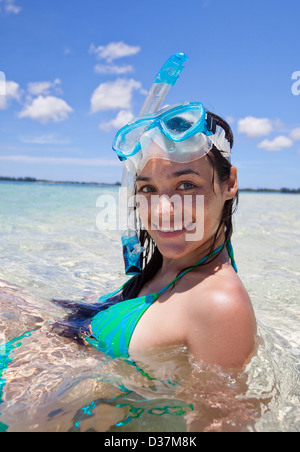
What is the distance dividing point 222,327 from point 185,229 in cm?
52

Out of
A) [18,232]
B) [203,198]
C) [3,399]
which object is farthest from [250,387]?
[18,232]

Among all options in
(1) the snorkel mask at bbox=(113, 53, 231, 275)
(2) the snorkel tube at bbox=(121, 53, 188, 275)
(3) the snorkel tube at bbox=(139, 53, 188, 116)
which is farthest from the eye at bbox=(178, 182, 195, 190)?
(3) the snorkel tube at bbox=(139, 53, 188, 116)

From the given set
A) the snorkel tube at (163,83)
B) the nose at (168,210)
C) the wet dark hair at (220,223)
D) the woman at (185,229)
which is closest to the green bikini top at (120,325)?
the woman at (185,229)

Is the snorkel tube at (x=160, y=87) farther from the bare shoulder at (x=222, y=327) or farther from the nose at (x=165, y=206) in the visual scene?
the bare shoulder at (x=222, y=327)

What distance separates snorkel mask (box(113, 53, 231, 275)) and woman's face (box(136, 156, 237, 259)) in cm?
6

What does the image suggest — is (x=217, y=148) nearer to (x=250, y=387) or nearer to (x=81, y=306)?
(x=250, y=387)

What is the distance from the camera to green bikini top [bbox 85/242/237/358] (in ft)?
5.92

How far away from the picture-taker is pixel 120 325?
1.87 meters

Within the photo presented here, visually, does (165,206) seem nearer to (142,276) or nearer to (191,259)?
(191,259)

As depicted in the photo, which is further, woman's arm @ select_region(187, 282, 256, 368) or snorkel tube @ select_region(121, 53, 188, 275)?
snorkel tube @ select_region(121, 53, 188, 275)

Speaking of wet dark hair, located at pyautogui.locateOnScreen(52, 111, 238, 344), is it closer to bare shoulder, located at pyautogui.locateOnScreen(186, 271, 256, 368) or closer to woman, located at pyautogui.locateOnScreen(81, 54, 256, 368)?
woman, located at pyautogui.locateOnScreen(81, 54, 256, 368)

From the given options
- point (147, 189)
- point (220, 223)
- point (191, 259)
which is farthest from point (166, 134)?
point (191, 259)

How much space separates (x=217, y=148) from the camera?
5.97 feet
